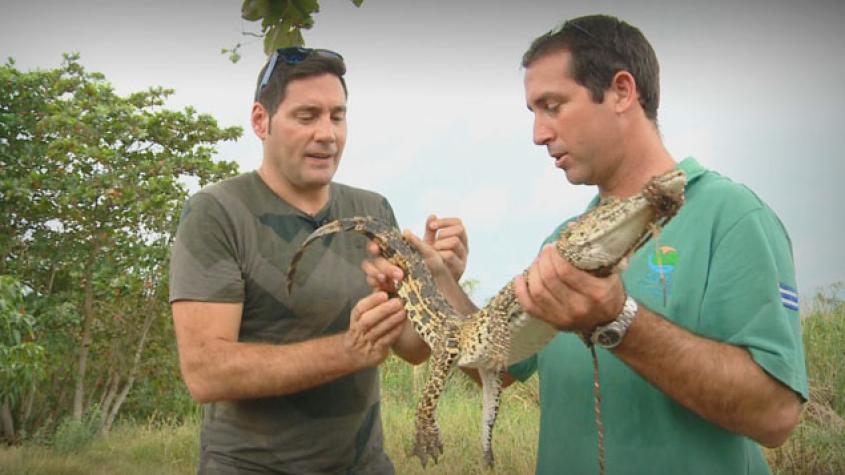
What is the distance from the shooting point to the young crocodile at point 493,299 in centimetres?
208

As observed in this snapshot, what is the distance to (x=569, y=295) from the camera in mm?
2082

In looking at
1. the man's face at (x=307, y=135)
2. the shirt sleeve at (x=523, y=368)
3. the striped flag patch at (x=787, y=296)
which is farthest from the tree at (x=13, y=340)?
the striped flag patch at (x=787, y=296)

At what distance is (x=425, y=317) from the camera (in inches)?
129

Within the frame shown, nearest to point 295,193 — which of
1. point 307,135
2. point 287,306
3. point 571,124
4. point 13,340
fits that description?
point 307,135

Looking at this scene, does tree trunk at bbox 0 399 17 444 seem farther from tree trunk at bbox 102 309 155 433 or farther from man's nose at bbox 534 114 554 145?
man's nose at bbox 534 114 554 145

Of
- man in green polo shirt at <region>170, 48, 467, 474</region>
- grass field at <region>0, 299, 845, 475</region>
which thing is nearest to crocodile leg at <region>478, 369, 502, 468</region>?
man in green polo shirt at <region>170, 48, 467, 474</region>

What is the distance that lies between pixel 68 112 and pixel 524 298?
446 inches

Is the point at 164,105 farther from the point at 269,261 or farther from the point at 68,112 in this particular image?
the point at 269,261

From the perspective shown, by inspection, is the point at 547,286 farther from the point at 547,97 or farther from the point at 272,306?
the point at 272,306

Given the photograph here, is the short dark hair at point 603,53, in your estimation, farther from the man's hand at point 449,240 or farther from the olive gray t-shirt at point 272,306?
the olive gray t-shirt at point 272,306

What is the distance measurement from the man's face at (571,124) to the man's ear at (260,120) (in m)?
1.36

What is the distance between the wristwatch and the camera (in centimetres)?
Answer: 214

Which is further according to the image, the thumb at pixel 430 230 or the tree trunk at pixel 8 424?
the tree trunk at pixel 8 424

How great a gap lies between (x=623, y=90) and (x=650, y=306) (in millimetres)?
750
